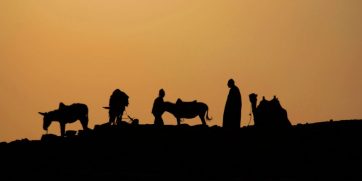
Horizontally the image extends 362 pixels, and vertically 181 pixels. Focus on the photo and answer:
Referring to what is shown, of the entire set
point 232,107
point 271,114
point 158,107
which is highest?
point 158,107

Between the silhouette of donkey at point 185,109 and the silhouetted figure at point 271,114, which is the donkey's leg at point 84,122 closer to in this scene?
the silhouette of donkey at point 185,109

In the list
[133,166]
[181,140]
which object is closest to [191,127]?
[181,140]

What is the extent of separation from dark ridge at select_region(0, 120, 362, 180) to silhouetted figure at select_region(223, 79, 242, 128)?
940 millimetres

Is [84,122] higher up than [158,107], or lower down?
lower down

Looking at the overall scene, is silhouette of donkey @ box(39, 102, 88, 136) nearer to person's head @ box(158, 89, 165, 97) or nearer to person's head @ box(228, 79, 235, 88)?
person's head @ box(158, 89, 165, 97)

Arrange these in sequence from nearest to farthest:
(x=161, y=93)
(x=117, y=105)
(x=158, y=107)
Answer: (x=158, y=107), (x=161, y=93), (x=117, y=105)

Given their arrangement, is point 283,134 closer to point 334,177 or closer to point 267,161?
point 267,161

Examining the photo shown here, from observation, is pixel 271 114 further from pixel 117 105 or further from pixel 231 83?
pixel 117 105

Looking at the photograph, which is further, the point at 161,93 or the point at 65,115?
the point at 65,115

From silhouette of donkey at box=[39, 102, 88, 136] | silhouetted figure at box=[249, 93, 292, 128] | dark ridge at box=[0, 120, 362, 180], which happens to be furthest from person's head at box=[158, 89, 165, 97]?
silhouette of donkey at box=[39, 102, 88, 136]

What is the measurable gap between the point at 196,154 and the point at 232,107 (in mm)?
3254

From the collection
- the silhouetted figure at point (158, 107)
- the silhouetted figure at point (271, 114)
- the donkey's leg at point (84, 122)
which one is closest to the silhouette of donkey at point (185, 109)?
the silhouetted figure at point (158, 107)

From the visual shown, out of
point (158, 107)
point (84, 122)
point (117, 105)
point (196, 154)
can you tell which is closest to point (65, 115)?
point (84, 122)

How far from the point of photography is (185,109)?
29609mm
